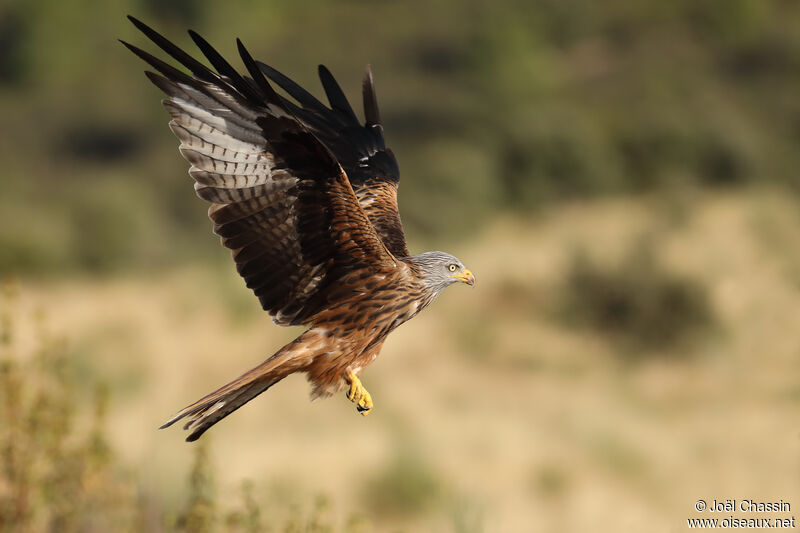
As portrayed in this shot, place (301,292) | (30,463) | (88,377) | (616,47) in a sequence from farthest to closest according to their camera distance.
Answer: (616,47), (88,377), (30,463), (301,292)

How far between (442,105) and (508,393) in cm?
2522

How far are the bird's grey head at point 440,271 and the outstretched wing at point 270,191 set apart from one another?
202 mm

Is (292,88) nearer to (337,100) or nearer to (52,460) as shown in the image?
(337,100)

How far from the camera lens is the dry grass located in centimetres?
1490

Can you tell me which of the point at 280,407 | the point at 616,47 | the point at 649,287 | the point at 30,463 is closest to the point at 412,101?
the point at 616,47

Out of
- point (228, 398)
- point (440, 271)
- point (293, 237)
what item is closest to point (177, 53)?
point (293, 237)

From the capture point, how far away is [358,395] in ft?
16.1

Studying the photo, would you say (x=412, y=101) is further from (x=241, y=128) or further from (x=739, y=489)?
(x=241, y=128)

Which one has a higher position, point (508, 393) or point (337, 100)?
point (337, 100)

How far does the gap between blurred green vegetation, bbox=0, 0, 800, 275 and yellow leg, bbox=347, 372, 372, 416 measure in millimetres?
25154

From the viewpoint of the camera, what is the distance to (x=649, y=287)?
23547mm

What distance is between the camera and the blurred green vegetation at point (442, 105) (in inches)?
1336

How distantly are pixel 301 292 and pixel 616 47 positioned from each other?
44676 millimetres

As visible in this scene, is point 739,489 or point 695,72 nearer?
point 739,489
